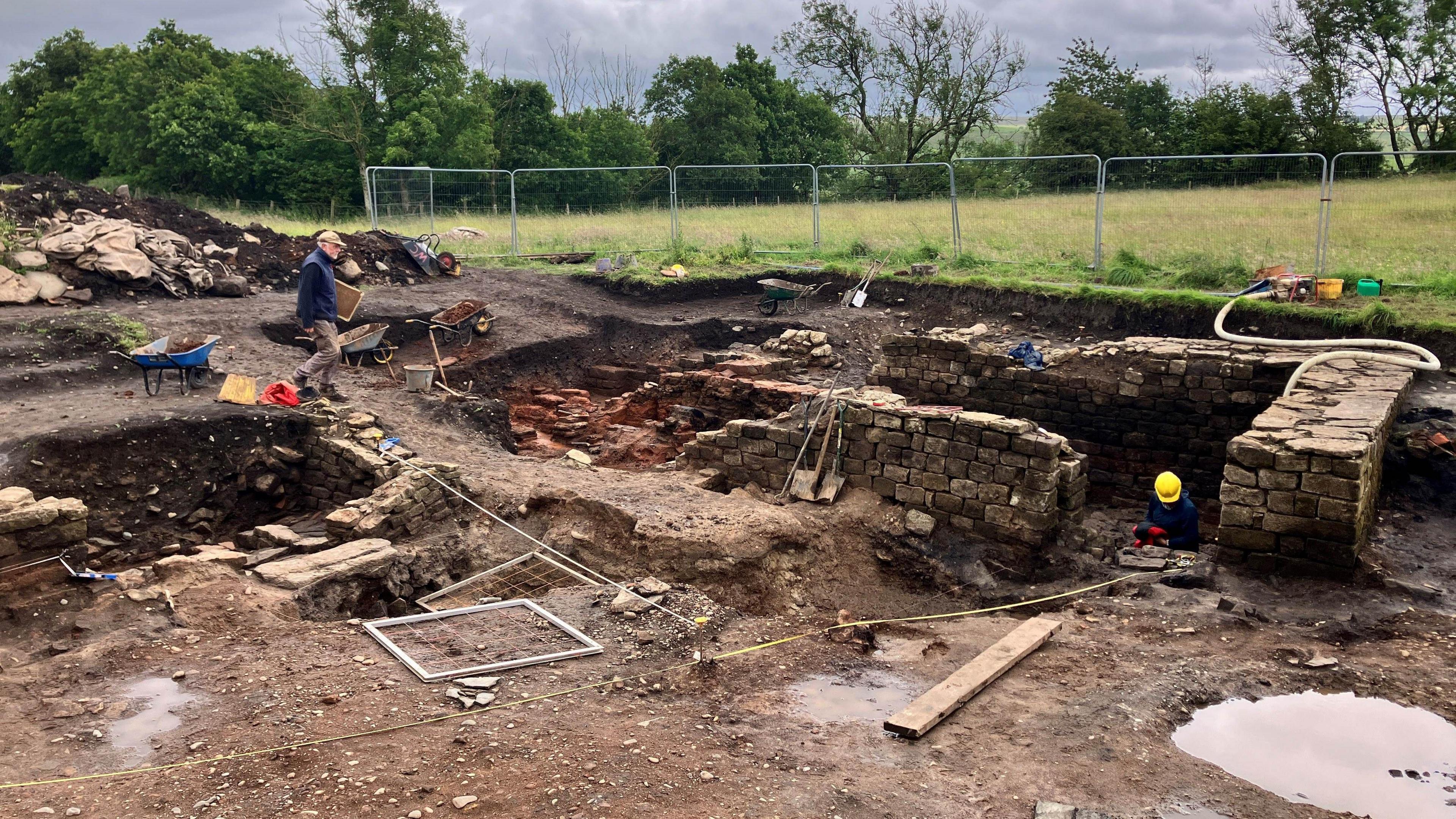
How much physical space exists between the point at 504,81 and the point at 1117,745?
104 ft

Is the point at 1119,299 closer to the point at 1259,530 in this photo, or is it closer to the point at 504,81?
the point at 1259,530

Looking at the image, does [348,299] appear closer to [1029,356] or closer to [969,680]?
[1029,356]

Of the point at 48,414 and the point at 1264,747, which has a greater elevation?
the point at 48,414

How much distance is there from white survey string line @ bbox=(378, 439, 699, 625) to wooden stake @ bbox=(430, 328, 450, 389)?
319 cm

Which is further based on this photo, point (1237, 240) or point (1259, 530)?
point (1237, 240)

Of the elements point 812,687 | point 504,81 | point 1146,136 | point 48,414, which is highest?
point 504,81

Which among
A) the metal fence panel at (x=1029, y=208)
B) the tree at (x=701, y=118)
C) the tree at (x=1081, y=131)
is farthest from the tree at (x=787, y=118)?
the metal fence panel at (x=1029, y=208)

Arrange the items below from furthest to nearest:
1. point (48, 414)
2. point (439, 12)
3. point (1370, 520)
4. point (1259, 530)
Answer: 1. point (439, 12)
2. point (48, 414)
3. point (1370, 520)
4. point (1259, 530)

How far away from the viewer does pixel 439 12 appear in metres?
29.0

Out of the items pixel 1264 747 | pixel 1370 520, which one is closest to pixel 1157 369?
pixel 1370 520

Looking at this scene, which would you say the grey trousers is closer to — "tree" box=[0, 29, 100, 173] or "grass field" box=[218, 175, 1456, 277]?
"grass field" box=[218, 175, 1456, 277]

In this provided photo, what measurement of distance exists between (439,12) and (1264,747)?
2990 cm

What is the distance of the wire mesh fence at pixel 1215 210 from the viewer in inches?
565

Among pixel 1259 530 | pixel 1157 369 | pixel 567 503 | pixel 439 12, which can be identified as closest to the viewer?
pixel 1259 530
